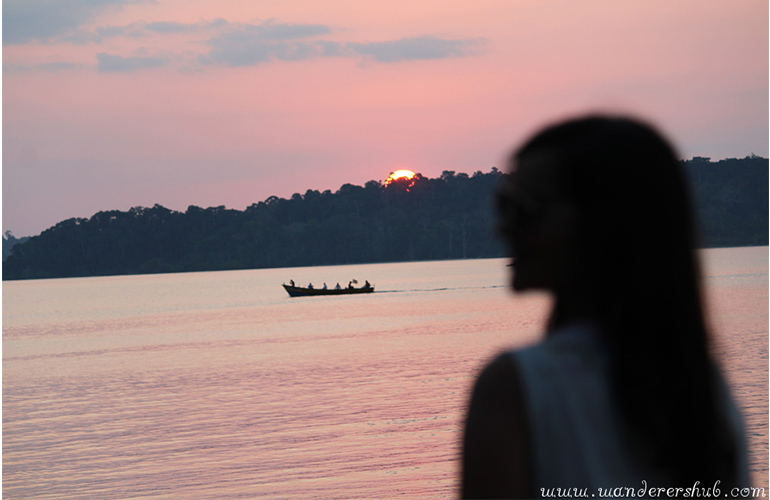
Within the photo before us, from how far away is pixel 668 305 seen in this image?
61.2 inches

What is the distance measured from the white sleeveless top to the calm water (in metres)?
0.08

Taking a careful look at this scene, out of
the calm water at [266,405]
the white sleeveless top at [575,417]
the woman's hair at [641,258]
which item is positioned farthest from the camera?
the calm water at [266,405]

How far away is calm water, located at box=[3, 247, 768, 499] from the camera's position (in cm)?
2188

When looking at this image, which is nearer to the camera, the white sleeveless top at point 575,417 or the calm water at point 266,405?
the white sleeveless top at point 575,417

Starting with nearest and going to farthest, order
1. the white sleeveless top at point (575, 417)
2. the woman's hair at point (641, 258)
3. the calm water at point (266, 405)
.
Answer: the white sleeveless top at point (575, 417), the woman's hair at point (641, 258), the calm water at point (266, 405)

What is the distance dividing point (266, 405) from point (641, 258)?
34.9 metres

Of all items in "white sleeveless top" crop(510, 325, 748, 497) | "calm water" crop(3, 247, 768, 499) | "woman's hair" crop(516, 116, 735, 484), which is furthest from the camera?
"calm water" crop(3, 247, 768, 499)

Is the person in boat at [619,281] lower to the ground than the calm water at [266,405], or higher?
higher

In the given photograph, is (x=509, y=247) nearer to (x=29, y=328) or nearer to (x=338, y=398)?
(x=338, y=398)

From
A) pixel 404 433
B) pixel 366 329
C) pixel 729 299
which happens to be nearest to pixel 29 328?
pixel 366 329

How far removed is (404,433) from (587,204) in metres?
25.8

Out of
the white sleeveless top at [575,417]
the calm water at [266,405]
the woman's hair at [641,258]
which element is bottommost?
the calm water at [266,405]

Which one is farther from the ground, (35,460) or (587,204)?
(587,204)

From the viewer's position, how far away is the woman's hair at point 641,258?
1.54 m
